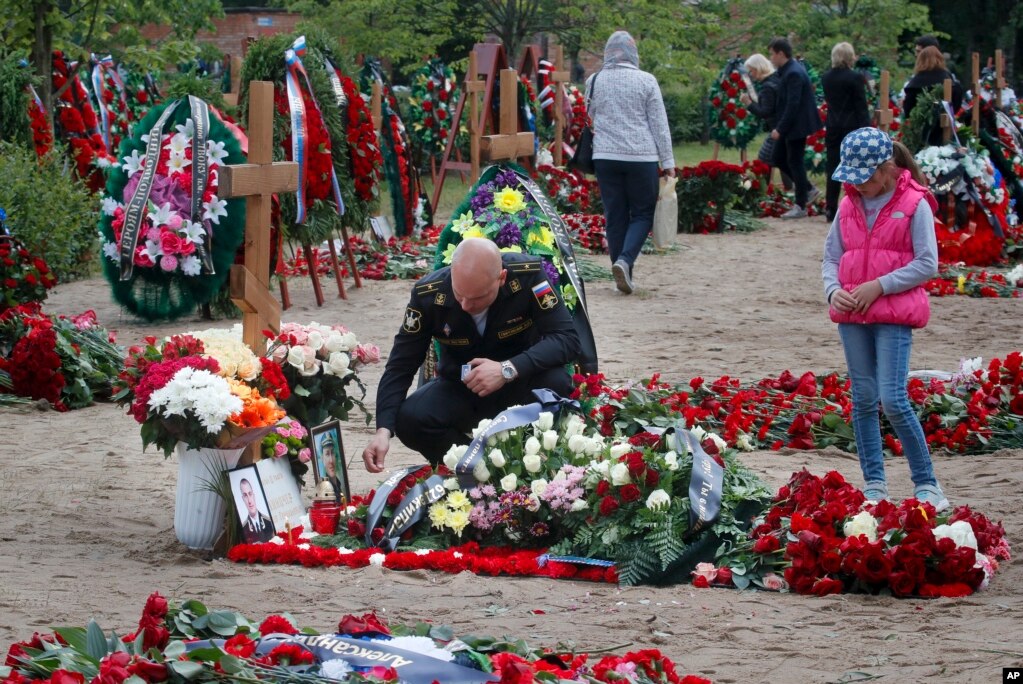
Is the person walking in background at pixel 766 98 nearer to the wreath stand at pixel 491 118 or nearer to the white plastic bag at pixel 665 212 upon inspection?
the wreath stand at pixel 491 118

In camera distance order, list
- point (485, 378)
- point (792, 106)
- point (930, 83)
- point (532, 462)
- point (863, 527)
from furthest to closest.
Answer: point (792, 106)
point (930, 83)
point (485, 378)
point (532, 462)
point (863, 527)

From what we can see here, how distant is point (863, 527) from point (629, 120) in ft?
22.9

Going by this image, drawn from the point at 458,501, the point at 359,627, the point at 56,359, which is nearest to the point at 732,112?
the point at 56,359

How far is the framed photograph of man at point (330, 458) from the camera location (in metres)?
6.10

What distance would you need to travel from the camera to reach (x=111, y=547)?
5812 millimetres

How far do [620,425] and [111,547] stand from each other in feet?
8.22

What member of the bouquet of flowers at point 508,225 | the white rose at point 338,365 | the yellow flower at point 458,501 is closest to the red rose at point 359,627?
the yellow flower at point 458,501

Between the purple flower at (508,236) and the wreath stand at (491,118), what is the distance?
439mm

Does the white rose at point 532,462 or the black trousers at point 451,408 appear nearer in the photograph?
the white rose at point 532,462

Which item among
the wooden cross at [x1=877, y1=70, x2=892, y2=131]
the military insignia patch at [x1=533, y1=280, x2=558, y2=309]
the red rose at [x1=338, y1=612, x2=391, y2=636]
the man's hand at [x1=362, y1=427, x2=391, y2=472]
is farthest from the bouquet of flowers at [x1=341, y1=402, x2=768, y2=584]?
the wooden cross at [x1=877, y1=70, x2=892, y2=131]

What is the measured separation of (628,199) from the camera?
12.1 metres

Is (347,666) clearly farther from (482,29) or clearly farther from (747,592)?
(482,29)

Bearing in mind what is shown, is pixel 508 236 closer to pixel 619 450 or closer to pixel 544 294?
pixel 544 294

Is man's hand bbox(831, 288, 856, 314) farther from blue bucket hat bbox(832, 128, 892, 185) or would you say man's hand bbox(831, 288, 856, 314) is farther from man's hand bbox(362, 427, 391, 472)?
man's hand bbox(362, 427, 391, 472)
